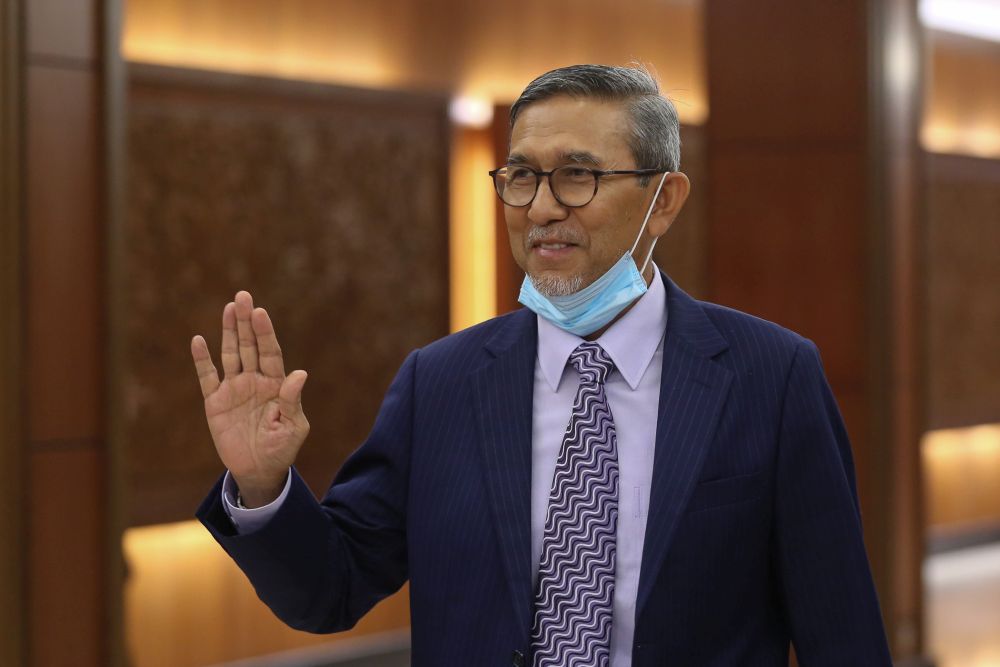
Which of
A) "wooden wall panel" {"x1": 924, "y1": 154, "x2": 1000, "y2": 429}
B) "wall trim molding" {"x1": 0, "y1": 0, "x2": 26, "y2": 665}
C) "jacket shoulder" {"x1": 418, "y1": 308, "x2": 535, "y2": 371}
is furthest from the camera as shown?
"wooden wall panel" {"x1": 924, "y1": 154, "x2": 1000, "y2": 429}

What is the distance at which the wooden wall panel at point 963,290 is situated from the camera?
30.7ft

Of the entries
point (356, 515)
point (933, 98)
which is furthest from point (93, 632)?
point (933, 98)

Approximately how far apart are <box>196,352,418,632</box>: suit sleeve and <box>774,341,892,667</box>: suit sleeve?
65 centimetres

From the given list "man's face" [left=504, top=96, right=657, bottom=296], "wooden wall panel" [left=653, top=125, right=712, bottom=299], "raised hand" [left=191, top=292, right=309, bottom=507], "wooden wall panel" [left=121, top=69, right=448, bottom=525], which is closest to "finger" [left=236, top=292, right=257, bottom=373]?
"raised hand" [left=191, top=292, right=309, bottom=507]

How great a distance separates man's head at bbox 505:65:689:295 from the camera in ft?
6.71

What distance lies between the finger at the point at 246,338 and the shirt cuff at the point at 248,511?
0.18 metres

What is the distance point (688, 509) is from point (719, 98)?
396 centimetres

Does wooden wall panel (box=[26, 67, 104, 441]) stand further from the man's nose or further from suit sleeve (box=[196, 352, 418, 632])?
the man's nose

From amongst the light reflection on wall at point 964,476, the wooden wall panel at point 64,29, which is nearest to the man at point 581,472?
the wooden wall panel at point 64,29

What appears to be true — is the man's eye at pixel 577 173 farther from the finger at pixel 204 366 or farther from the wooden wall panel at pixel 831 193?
the wooden wall panel at pixel 831 193

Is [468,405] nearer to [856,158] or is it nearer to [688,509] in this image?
[688,509]

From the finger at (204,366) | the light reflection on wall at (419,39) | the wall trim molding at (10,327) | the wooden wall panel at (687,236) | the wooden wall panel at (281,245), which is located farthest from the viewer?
the wooden wall panel at (687,236)

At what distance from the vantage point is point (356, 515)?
209 centimetres

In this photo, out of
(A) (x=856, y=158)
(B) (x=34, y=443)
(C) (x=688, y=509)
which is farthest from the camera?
(A) (x=856, y=158)
